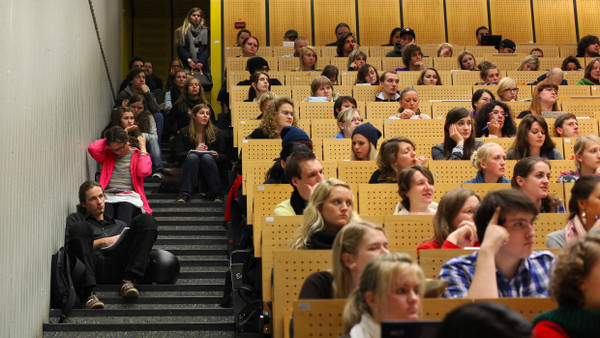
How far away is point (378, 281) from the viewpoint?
2.45 m

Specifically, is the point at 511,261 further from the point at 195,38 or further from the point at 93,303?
the point at 195,38

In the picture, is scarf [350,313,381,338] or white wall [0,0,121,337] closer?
scarf [350,313,381,338]

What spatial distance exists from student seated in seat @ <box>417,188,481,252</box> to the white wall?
2298 millimetres

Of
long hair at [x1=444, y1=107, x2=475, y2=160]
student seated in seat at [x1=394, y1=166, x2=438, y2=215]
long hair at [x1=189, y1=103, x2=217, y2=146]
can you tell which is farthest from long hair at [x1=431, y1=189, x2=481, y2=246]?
long hair at [x1=189, y1=103, x2=217, y2=146]

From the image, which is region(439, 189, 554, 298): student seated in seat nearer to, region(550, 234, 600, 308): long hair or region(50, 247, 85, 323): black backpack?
region(550, 234, 600, 308): long hair

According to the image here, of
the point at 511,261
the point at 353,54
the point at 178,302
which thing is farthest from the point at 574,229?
the point at 353,54

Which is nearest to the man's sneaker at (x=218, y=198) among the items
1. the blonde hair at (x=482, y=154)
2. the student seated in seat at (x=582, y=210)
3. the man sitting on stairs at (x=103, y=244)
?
the man sitting on stairs at (x=103, y=244)

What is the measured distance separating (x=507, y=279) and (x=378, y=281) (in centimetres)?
76

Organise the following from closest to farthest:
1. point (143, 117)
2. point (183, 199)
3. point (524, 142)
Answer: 1. point (524, 142)
2. point (183, 199)
3. point (143, 117)

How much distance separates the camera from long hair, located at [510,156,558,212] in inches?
169

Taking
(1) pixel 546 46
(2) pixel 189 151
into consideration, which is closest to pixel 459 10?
(1) pixel 546 46

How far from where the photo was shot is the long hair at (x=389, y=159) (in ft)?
16.1

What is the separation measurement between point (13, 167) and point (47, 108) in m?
0.96

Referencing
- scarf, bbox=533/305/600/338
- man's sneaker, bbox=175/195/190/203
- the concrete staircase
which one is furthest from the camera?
man's sneaker, bbox=175/195/190/203
